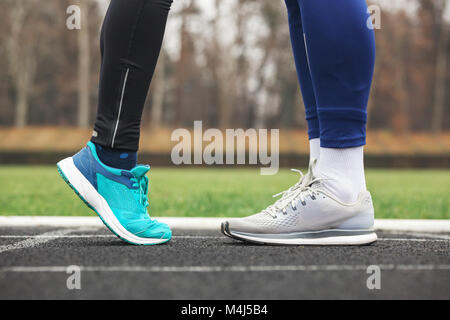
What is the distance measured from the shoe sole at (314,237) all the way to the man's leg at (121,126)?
10.2 inches

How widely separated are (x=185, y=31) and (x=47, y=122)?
54.5ft

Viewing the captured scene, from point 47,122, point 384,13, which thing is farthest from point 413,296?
point 47,122

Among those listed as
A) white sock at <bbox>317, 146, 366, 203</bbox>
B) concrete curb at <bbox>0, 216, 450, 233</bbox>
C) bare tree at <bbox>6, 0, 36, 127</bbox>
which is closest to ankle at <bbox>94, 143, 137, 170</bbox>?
white sock at <bbox>317, 146, 366, 203</bbox>

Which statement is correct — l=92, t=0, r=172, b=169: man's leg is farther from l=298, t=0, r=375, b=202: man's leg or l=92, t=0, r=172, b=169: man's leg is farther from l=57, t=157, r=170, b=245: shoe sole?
l=298, t=0, r=375, b=202: man's leg

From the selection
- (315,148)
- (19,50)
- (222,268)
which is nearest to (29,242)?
(222,268)

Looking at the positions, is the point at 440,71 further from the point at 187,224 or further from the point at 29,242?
the point at 29,242

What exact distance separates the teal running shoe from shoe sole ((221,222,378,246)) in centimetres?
26

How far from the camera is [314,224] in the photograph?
1674mm

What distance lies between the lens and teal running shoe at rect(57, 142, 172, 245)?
1.62 meters

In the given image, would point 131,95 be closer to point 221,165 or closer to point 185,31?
point 221,165

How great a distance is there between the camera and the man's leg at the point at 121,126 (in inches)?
63.1

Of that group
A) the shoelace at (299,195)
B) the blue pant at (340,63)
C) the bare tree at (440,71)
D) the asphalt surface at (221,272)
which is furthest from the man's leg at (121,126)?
the bare tree at (440,71)

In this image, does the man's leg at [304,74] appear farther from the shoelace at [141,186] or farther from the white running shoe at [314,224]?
the shoelace at [141,186]

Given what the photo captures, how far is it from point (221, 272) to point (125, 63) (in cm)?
78
